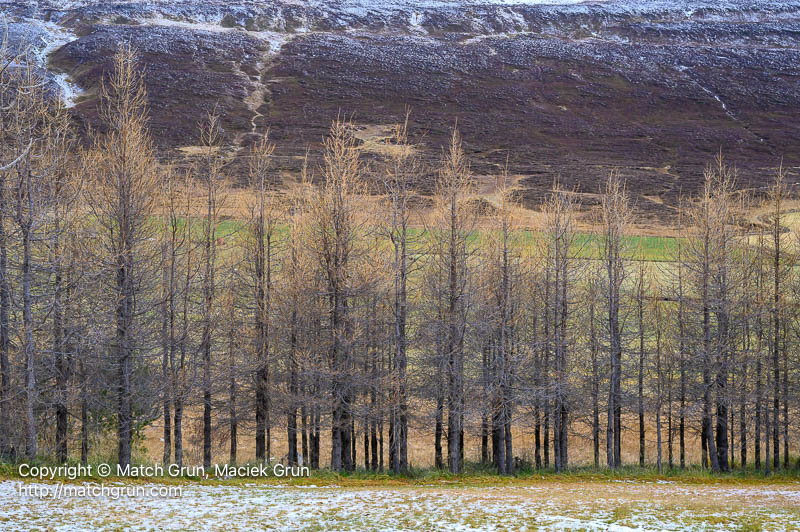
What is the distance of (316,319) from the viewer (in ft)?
76.0

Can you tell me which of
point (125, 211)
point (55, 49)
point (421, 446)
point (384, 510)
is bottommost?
point (421, 446)

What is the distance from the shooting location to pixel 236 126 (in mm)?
86125

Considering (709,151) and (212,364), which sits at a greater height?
(709,151)

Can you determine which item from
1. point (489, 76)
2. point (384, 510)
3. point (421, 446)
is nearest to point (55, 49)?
point (489, 76)

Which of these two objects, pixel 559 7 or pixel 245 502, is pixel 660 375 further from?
pixel 559 7

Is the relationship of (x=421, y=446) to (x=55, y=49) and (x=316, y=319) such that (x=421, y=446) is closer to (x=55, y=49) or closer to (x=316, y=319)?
(x=316, y=319)

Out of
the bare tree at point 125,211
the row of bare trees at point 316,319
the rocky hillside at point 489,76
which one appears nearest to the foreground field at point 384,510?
the bare tree at point 125,211

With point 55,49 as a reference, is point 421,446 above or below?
below

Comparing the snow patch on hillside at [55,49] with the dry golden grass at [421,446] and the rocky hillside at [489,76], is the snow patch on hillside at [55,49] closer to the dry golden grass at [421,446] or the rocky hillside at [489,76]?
the rocky hillside at [489,76]

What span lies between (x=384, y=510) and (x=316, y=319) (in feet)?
36.8

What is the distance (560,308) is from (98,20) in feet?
412

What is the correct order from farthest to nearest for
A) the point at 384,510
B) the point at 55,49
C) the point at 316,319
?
the point at 55,49, the point at 316,319, the point at 384,510

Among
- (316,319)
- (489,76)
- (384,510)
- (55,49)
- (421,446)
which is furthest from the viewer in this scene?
(55,49)

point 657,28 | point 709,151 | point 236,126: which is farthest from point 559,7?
point 236,126
